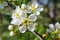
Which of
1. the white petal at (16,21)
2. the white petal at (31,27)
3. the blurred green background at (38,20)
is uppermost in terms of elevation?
the white petal at (16,21)

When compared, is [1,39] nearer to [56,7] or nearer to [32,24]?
[32,24]

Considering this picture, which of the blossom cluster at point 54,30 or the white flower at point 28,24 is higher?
the white flower at point 28,24

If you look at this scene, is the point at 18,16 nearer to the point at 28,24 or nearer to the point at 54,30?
the point at 28,24

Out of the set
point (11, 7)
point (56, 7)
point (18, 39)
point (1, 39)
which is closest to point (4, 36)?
point (1, 39)

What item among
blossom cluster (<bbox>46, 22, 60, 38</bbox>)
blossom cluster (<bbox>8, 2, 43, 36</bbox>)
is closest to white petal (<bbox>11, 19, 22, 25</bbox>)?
blossom cluster (<bbox>8, 2, 43, 36</bbox>)

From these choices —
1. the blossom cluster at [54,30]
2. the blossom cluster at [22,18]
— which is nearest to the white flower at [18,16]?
the blossom cluster at [22,18]

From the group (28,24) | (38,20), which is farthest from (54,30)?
(38,20)

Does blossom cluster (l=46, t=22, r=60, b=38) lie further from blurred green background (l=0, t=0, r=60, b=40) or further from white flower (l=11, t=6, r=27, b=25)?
white flower (l=11, t=6, r=27, b=25)

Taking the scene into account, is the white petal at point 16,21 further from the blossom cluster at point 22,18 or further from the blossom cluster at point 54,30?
the blossom cluster at point 54,30
